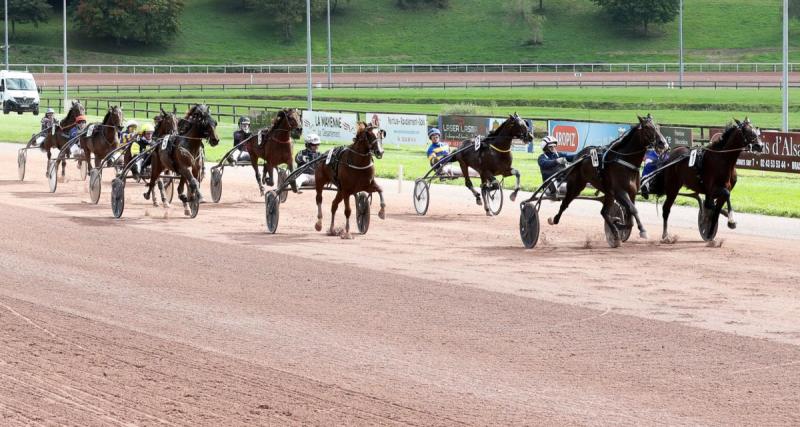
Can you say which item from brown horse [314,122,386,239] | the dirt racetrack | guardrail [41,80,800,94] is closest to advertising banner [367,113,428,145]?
the dirt racetrack

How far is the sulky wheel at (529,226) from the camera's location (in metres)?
16.3

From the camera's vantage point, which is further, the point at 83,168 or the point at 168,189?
the point at 83,168

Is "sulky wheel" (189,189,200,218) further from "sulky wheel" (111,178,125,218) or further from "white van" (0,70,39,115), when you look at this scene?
"white van" (0,70,39,115)

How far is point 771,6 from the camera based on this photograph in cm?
10494

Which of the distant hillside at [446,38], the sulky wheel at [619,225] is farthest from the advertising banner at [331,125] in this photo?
the distant hillside at [446,38]

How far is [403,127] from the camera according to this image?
120 feet

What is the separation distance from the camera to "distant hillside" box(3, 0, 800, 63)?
302 ft

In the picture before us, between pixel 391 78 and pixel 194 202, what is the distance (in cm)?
6062

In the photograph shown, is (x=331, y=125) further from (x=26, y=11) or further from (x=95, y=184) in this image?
(x=26, y=11)

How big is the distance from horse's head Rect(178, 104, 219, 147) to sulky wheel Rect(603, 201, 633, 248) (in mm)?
6409

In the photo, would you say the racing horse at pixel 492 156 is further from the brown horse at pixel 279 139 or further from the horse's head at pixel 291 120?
the brown horse at pixel 279 139

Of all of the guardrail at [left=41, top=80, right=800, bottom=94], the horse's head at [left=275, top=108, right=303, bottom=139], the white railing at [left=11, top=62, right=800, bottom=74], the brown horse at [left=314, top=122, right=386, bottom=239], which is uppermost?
the white railing at [left=11, top=62, right=800, bottom=74]

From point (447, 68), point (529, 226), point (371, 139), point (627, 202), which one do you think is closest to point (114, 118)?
point (371, 139)

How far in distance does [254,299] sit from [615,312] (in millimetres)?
3655
